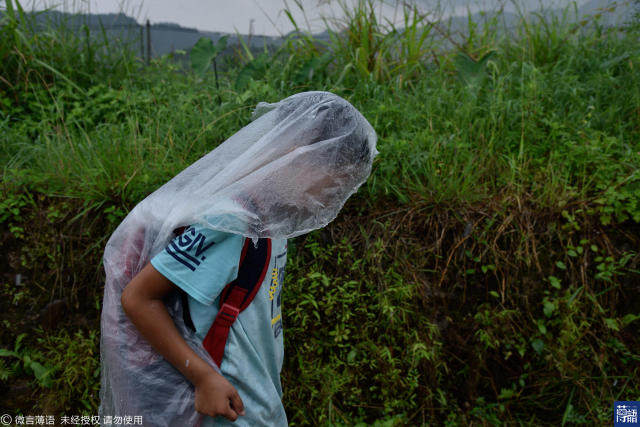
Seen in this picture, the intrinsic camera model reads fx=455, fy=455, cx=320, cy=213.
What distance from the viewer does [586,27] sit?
3898 mm

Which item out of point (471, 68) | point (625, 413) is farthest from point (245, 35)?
point (625, 413)

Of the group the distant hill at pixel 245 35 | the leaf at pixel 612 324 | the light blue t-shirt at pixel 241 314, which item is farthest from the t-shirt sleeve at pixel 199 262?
the distant hill at pixel 245 35

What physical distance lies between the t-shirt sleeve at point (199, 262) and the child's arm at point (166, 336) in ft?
0.13

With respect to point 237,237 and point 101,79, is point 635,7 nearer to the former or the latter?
point 237,237

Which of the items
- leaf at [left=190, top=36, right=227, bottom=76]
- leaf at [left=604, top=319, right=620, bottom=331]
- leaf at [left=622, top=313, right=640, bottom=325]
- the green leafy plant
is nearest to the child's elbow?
the green leafy plant

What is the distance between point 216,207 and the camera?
1.20 m

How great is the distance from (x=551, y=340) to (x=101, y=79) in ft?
12.1

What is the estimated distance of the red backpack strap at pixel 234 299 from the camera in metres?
1.28

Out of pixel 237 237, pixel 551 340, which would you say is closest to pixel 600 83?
pixel 551 340

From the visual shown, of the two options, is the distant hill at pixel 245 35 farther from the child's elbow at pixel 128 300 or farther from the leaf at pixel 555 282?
the child's elbow at pixel 128 300

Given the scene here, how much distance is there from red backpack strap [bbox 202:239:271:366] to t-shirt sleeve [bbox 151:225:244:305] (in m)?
0.06

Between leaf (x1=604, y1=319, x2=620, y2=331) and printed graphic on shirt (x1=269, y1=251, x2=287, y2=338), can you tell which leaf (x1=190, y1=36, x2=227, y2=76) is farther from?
leaf (x1=604, y1=319, x2=620, y2=331)

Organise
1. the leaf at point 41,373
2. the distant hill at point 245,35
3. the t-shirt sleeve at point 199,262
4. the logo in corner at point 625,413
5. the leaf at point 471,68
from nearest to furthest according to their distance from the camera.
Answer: the t-shirt sleeve at point 199,262, the logo in corner at point 625,413, the leaf at point 41,373, the leaf at point 471,68, the distant hill at point 245,35

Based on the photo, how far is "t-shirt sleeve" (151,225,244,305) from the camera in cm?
118
